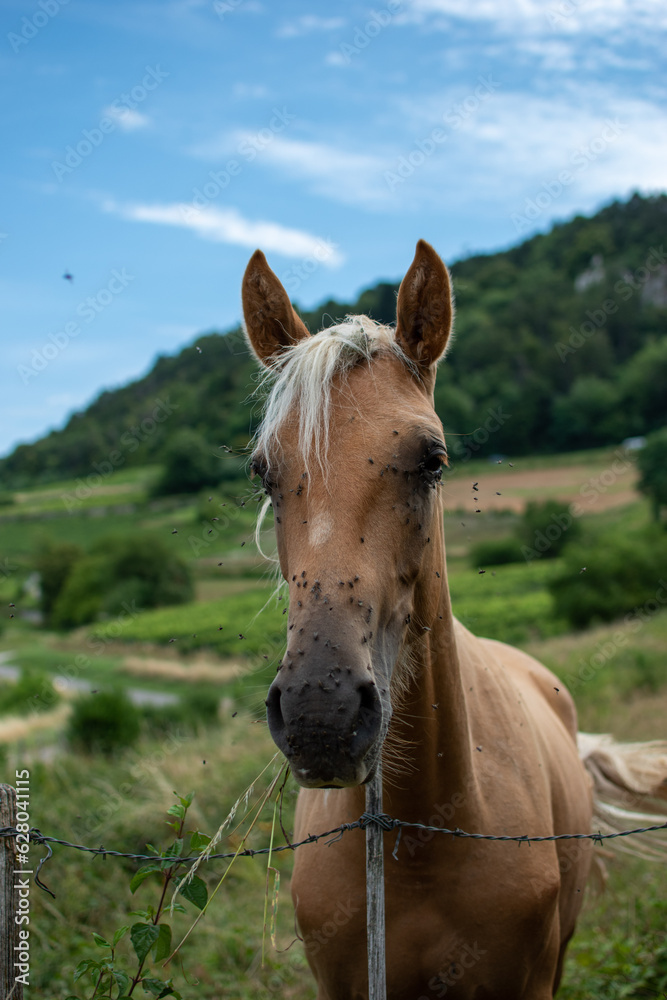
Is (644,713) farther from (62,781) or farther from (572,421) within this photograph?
(572,421)

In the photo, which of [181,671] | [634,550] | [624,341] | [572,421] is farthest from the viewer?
[624,341]

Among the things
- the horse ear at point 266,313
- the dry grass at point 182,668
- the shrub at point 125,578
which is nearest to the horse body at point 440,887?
the horse ear at point 266,313

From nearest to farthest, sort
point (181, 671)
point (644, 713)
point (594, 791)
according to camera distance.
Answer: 1. point (594, 791)
2. point (644, 713)
3. point (181, 671)

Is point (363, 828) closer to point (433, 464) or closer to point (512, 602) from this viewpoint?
point (433, 464)

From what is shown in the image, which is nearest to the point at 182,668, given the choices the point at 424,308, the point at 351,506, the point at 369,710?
the point at 424,308

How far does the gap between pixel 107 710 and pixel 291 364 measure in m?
13.1

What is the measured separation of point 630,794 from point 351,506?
3.69 m

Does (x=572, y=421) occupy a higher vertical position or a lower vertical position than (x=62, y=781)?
higher

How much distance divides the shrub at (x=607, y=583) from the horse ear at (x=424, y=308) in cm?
2527

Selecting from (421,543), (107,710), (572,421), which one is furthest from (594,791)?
(572,421)

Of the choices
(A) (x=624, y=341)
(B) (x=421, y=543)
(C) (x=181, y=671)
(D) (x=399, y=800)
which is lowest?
(C) (x=181, y=671)

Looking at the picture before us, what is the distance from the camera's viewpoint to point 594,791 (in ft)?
15.3

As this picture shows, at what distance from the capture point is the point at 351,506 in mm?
1999

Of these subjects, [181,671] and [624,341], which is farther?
[624,341]
